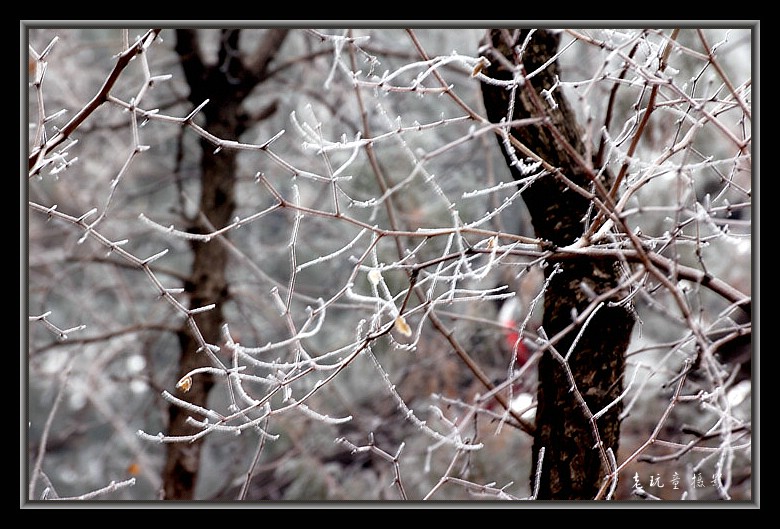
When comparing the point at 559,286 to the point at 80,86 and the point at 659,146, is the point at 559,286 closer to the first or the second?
the point at 659,146

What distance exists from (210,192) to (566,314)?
4.33 ft

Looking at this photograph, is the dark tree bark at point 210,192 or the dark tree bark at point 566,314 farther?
the dark tree bark at point 210,192

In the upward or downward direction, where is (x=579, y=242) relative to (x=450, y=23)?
downward

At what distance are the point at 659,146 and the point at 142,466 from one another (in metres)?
1.99

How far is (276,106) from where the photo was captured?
7.81 feet

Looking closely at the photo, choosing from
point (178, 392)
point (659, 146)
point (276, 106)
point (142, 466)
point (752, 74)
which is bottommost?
point (142, 466)

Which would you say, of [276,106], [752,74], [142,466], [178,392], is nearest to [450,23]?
[752,74]

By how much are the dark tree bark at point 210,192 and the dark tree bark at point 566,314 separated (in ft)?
3.59

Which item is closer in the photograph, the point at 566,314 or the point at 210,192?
the point at 566,314

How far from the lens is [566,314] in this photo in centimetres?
137

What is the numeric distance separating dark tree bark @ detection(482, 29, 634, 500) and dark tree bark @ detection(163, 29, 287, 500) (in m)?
1.09

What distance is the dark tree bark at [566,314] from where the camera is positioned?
1.34 metres
